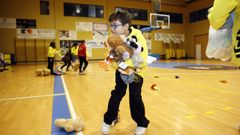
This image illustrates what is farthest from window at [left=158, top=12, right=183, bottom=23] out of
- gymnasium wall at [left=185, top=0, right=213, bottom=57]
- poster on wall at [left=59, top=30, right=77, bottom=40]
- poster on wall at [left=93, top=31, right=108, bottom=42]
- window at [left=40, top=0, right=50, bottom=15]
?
window at [left=40, top=0, right=50, bottom=15]

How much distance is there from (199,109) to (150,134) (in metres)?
1.22

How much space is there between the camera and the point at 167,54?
21922 millimetres

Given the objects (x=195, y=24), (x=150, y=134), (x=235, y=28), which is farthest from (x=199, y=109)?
(x=195, y=24)

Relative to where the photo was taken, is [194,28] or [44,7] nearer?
[44,7]

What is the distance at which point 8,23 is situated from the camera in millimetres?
16484

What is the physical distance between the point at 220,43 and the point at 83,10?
1805 cm

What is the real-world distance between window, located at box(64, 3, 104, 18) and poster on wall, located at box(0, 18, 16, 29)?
14.2 feet

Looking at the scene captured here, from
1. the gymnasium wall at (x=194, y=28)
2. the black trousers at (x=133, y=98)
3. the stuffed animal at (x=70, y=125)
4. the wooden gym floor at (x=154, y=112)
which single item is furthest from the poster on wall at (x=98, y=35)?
the black trousers at (x=133, y=98)

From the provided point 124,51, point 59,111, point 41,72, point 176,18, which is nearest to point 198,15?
point 176,18

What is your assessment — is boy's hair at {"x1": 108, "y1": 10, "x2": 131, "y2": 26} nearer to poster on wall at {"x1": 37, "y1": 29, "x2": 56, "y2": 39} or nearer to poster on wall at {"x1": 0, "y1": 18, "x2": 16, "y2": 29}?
poster on wall at {"x1": 37, "y1": 29, "x2": 56, "y2": 39}

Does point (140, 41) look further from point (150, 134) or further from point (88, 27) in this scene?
point (88, 27)

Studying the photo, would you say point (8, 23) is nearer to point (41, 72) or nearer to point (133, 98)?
point (41, 72)

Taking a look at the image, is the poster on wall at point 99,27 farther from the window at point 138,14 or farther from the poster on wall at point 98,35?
the window at point 138,14

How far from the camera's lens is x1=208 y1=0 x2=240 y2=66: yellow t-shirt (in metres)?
1.61
